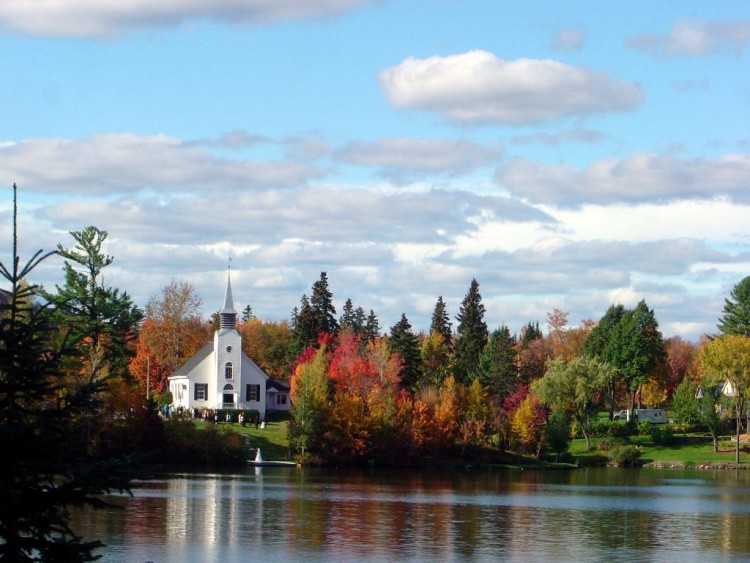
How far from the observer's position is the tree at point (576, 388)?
4131 inches

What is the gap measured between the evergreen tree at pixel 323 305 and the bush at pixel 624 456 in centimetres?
3379

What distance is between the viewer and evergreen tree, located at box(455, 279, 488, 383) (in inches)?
4640

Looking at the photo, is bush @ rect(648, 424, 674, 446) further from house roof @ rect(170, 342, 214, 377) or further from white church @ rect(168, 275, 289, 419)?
house roof @ rect(170, 342, 214, 377)

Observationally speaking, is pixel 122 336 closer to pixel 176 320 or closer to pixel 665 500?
pixel 176 320

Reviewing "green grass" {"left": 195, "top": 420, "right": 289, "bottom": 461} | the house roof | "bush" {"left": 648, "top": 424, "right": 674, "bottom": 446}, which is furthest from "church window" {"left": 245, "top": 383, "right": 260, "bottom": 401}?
"bush" {"left": 648, "top": 424, "right": 674, "bottom": 446}

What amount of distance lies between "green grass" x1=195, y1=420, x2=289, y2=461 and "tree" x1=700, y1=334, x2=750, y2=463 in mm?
41637

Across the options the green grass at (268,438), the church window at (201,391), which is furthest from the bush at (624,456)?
the church window at (201,391)

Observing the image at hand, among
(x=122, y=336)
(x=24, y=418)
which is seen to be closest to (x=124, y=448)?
(x=122, y=336)

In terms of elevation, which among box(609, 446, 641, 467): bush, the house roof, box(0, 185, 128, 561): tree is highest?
the house roof

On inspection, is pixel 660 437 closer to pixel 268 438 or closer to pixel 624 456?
pixel 624 456

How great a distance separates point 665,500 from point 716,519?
9709mm

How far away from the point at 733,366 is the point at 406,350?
30.8 m

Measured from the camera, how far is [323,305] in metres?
119

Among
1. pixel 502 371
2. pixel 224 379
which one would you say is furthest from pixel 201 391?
pixel 502 371
